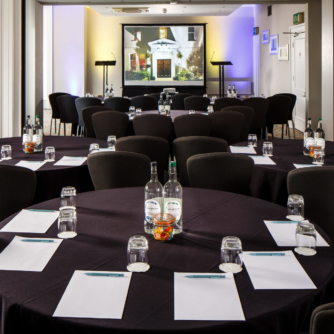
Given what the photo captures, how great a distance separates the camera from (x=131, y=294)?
1380mm

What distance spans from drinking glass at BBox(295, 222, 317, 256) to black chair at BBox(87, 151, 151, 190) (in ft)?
5.10

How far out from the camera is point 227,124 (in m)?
5.57

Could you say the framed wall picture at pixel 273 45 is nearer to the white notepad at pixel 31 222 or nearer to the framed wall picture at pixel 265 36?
the framed wall picture at pixel 265 36

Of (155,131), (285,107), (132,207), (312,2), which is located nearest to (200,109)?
(285,107)

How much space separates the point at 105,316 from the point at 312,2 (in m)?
8.98

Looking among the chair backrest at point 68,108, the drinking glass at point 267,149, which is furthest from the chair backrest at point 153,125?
the chair backrest at point 68,108

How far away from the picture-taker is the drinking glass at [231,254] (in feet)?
5.13

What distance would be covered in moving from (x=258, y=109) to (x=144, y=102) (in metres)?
2.09

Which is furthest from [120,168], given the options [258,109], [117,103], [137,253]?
[258,109]

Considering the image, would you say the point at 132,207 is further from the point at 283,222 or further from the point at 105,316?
the point at 105,316

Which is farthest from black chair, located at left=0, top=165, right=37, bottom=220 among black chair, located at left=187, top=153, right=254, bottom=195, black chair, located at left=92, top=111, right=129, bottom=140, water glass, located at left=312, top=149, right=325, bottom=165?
black chair, located at left=92, top=111, right=129, bottom=140

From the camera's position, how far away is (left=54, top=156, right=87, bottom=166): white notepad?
3.35 metres

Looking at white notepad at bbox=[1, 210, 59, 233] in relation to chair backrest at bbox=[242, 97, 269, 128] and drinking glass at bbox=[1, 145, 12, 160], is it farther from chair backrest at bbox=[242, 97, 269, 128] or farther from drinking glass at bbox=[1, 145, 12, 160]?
chair backrest at bbox=[242, 97, 269, 128]

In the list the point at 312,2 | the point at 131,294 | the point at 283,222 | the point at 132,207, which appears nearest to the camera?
the point at 131,294
